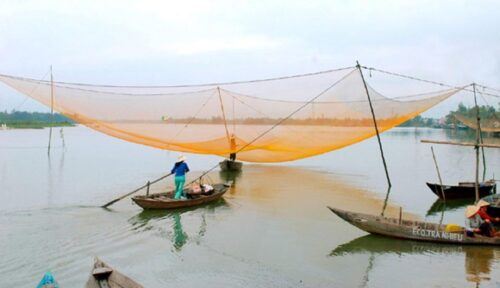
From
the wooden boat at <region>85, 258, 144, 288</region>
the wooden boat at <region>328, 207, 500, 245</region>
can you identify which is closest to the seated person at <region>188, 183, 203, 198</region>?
the wooden boat at <region>328, 207, 500, 245</region>

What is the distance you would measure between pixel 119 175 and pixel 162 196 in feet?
21.5

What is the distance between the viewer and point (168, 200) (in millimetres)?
9602

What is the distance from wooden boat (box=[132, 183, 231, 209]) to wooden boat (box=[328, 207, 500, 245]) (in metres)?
3.61

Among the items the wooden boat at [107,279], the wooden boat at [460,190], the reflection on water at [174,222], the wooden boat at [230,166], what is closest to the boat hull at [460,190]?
the wooden boat at [460,190]

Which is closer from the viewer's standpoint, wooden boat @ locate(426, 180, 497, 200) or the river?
the river

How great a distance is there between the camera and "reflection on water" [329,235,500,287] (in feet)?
21.8

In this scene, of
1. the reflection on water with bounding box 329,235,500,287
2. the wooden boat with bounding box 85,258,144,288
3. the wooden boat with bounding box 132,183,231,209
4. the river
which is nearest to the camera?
the wooden boat with bounding box 85,258,144,288

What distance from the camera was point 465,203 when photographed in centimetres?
1160

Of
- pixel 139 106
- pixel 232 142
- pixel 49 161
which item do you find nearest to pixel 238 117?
pixel 232 142

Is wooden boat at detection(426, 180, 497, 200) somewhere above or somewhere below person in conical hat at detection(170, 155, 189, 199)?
below

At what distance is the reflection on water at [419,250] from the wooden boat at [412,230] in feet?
0.31

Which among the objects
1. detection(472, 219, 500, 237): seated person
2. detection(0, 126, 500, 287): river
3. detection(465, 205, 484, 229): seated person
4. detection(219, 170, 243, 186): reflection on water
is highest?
detection(465, 205, 484, 229): seated person

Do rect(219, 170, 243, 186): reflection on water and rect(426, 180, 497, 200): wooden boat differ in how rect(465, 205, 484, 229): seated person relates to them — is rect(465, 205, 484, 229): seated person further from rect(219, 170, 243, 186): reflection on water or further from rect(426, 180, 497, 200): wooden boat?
rect(219, 170, 243, 186): reflection on water

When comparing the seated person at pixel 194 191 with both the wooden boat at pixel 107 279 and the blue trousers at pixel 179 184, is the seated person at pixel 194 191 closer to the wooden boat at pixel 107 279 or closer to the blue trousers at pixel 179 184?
the blue trousers at pixel 179 184
